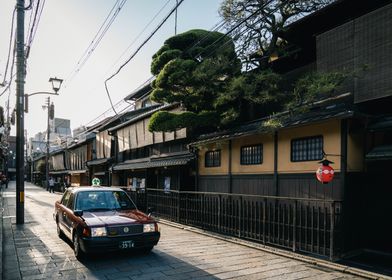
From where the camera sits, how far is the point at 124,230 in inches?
291

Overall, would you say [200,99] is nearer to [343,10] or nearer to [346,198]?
[343,10]

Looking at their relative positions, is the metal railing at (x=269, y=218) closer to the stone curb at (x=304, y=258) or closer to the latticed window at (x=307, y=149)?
the stone curb at (x=304, y=258)

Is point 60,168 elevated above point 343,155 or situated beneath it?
situated beneath

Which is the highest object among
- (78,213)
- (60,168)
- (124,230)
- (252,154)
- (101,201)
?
(252,154)

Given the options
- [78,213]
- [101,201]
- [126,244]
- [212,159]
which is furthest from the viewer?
[212,159]

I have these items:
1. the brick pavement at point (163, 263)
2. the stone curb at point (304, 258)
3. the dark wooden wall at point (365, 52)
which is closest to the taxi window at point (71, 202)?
the brick pavement at point (163, 263)

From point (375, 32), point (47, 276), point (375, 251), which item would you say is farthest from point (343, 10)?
point (47, 276)

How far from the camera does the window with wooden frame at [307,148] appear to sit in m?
9.10

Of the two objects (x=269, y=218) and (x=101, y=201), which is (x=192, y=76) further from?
(x=269, y=218)

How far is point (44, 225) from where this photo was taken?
12.9m

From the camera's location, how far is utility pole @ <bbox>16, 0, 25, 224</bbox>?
43.0 ft

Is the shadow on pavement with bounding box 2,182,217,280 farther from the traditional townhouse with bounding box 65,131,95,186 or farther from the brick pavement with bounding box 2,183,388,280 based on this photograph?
the traditional townhouse with bounding box 65,131,95,186

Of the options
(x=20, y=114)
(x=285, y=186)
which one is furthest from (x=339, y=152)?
(x=20, y=114)

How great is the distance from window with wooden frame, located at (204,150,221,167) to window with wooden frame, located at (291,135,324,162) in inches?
165
